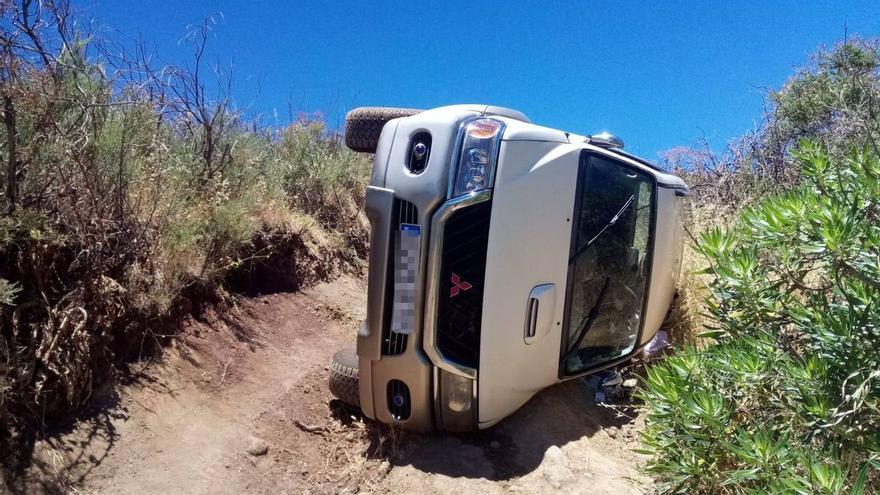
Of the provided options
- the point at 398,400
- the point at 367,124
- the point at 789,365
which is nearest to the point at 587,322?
the point at 398,400

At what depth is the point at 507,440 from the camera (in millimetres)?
4016

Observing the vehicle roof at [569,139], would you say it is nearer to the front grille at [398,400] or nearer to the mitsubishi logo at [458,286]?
the mitsubishi logo at [458,286]

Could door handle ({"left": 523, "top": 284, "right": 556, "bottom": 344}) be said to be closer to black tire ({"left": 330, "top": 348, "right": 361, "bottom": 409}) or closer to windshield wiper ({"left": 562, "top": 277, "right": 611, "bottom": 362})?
windshield wiper ({"left": 562, "top": 277, "right": 611, "bottom": 362})

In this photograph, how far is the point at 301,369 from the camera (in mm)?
4746

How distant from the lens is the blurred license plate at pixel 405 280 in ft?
11.8

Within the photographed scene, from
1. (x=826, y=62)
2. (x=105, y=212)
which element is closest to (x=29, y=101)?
(x=105, y=212)

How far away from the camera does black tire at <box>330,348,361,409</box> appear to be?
4168mm

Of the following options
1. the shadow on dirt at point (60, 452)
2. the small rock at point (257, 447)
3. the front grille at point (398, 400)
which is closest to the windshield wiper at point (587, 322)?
the front grille at point (398, 400)

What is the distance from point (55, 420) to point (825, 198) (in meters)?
4.12

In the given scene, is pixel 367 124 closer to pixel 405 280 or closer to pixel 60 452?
pixel 405 280

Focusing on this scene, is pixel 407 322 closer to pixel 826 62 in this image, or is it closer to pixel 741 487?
pixel 741 487

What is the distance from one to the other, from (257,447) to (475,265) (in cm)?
177

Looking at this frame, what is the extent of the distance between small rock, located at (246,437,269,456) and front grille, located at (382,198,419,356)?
98 cm

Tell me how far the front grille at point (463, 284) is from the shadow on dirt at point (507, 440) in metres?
0.61
